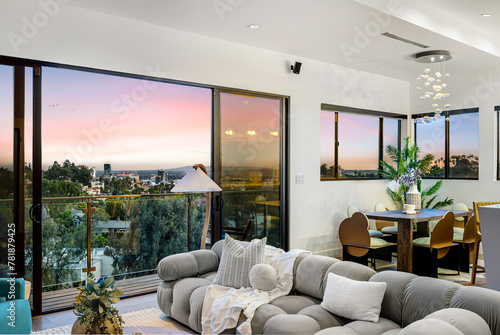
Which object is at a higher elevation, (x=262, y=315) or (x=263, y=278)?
(x=263, y=278)

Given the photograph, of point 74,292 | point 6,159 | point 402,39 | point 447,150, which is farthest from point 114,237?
point 447,150

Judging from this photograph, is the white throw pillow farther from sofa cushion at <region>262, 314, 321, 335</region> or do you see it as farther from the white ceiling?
the white ceiling

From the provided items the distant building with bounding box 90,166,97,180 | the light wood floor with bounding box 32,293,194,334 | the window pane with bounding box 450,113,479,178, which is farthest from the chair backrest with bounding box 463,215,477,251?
the distant building with bounding box 90,166,97,180

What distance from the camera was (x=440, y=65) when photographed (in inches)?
243

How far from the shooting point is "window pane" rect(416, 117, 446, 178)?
698 cm

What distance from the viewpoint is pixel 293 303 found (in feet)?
9.70

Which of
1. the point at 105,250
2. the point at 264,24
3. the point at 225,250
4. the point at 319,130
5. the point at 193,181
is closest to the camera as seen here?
the point at 225,250

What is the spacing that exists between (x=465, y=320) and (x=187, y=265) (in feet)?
7.68

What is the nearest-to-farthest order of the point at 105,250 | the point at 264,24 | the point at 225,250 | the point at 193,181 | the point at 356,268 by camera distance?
the point at 356,268, the point at 225,250, the point at 193,181, the point at 264,24, the point at 105,250

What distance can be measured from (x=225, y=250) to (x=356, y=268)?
1.15 m

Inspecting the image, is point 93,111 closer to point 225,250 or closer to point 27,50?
point 27,50

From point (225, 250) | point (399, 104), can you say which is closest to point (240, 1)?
point (225, 250)

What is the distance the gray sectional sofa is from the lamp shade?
0.70 meters

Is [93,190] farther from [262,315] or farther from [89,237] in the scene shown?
[262,315]
